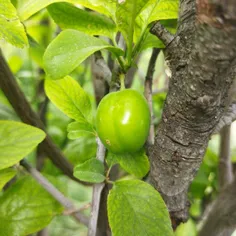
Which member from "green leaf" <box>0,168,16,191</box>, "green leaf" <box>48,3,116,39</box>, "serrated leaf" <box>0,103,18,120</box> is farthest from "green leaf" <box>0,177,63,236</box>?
"green leaf" <box>48,3,116,39</box>

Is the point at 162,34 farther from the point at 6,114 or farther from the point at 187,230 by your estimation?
the point at 6,114

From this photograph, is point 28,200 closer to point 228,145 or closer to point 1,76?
point 1,76

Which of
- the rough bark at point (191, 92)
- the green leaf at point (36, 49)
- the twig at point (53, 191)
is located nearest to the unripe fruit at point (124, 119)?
the rough bark at point (191, 92)

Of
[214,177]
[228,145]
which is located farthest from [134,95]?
[214,177]

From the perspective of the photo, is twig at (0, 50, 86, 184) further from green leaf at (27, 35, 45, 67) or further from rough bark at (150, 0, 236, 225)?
rough bark at (150, 0, 236, 225)

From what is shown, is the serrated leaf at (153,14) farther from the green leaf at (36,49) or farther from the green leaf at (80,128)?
the green leaf at (36,49)
